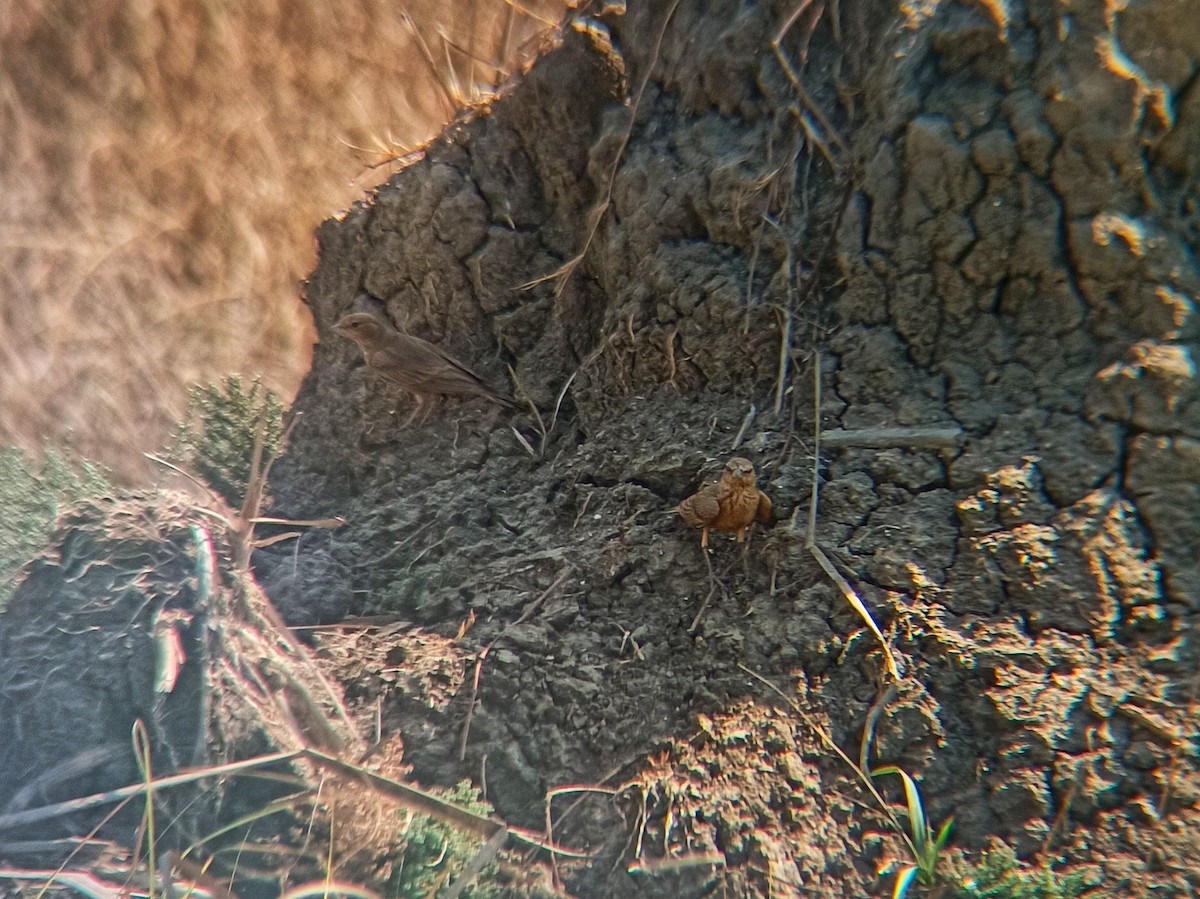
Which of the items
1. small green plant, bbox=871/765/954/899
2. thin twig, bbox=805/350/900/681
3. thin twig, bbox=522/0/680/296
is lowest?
small green plant, bbox=871/765/954/899

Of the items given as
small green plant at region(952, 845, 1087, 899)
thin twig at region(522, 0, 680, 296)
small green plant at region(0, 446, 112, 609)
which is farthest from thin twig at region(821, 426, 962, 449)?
small green plant at region(0, 446, 112, 609)

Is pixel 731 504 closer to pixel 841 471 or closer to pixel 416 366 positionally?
pixel 841 471

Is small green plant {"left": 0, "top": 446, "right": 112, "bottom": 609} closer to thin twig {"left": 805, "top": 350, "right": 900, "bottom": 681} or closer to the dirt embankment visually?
the dirt embankment

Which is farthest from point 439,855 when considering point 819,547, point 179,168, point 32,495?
point 179,168

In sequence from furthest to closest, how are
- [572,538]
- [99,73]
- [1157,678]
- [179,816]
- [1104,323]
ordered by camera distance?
[99,73] < [572,538] < [179,816] < [1104,323] < [1157,678]

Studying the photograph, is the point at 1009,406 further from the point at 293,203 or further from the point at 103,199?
the point at 103,199

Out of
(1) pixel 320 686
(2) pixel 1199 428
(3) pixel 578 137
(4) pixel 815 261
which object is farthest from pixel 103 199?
(2) pixel 1199 428

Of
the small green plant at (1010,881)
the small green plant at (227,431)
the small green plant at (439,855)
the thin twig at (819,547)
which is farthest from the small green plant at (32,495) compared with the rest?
the small green plant at (1010,881)
